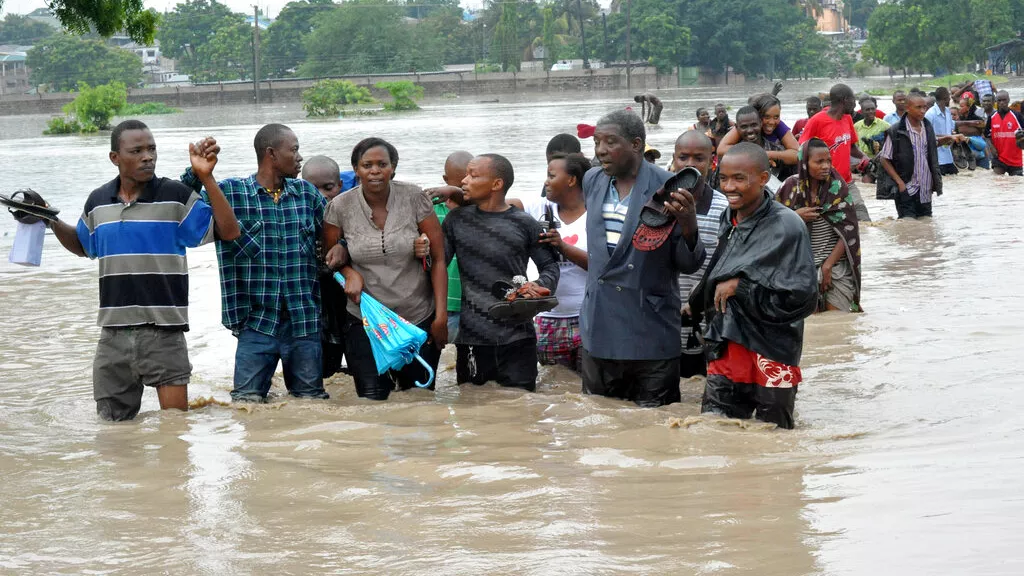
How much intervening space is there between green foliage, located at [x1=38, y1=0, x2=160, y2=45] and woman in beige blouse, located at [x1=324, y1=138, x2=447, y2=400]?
285 centimetres

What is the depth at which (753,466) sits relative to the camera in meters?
5.04

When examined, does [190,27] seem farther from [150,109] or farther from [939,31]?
[939,31]

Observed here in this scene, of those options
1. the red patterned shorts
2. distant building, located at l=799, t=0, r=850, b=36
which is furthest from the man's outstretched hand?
distant building, located at l=799, t=0, r=850, b=36

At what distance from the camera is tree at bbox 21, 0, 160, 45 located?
26.5ft

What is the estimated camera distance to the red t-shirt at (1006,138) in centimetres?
1848

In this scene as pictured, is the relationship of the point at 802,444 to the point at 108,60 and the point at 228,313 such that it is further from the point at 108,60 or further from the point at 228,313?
the point at 108,60

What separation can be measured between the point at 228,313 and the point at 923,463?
3.33m

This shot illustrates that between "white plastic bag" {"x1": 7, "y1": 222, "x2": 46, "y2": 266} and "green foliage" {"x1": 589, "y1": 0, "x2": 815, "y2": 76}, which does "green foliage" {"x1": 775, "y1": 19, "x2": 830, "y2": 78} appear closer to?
"green foliage" {"x1": 589, "y1": 0, "x2": 815, "y2": 76}

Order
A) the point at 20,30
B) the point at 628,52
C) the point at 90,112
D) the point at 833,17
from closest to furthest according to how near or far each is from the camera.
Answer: the point at 90,112
the point at 628,52
the point at 20,30
the point at 833,17

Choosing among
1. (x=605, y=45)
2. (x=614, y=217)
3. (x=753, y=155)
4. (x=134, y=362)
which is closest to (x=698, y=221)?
A: (x=614, y=217)

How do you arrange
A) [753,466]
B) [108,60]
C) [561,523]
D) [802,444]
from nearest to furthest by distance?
[561,523]
[753,466]
[802,444]
[108,60]

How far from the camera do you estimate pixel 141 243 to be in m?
5.68

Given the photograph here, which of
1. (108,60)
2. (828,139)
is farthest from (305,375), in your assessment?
(108,60)

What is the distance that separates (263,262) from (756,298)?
2.42 metres
